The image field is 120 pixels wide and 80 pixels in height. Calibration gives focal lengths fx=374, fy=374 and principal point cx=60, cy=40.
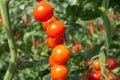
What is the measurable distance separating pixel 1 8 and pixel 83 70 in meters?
0.70

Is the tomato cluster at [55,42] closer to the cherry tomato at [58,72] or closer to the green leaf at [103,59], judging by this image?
the cherry tomato at [58,72]

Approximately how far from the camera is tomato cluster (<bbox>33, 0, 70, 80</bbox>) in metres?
1.40

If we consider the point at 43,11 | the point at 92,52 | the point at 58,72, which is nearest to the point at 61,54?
the point at 58,72

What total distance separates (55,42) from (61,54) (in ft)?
0.35

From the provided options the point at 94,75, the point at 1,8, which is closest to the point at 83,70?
the point at 94,75

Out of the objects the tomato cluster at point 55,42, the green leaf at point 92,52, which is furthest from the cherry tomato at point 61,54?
the green leaf at point 92,52

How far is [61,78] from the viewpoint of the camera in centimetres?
142

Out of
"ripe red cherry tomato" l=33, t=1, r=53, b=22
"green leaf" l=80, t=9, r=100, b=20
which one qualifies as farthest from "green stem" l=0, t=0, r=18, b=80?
"green leaf" l=80, t=9, r=100, b=20

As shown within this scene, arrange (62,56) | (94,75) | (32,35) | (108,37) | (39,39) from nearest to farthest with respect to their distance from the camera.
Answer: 1. (108,37)
2. (62,56)
3. (94,75)
4. (32,35)
5. (39,39)

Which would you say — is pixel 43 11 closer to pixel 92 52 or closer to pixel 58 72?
pixel 58 72

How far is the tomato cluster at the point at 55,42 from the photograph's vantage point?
4.60ft

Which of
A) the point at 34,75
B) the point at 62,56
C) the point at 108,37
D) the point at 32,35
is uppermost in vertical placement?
the point at 108,37

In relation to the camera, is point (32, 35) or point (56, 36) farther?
point (32, 35)

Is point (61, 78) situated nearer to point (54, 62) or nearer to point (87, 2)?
point (54, 62)
